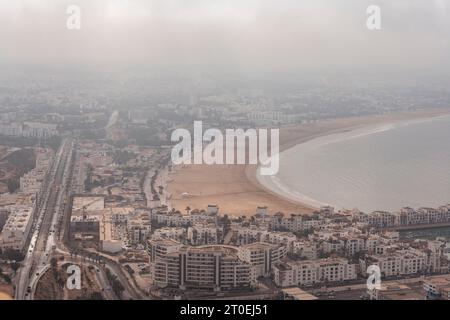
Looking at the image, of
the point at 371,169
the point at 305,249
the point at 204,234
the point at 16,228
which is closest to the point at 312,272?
the point at 305,249

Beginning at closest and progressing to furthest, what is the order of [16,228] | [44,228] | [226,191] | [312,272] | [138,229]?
1. [312,272]
2. [16,228]
3. [138,229]
4. [44,228]
5. [226,191]

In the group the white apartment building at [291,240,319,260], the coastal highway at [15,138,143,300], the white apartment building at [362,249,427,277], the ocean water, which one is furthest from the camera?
the ocean water

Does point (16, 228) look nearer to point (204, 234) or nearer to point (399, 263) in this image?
point (204, 234)

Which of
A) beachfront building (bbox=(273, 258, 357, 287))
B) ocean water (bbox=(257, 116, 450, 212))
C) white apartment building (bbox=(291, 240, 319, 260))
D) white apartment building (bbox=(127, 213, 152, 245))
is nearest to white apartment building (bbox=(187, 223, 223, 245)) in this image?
white apartment building (bbox=(127, 213, 152, 245))

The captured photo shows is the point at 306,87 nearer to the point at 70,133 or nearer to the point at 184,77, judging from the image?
the point at 184,77

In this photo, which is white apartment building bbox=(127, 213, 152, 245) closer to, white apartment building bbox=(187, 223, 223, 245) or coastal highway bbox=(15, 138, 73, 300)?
white apartment building bbox=(187, 223, 223, 245)

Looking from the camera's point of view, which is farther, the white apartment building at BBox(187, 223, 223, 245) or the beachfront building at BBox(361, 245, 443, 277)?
the white apartment building at BBox(187, 223, 223, 245)
